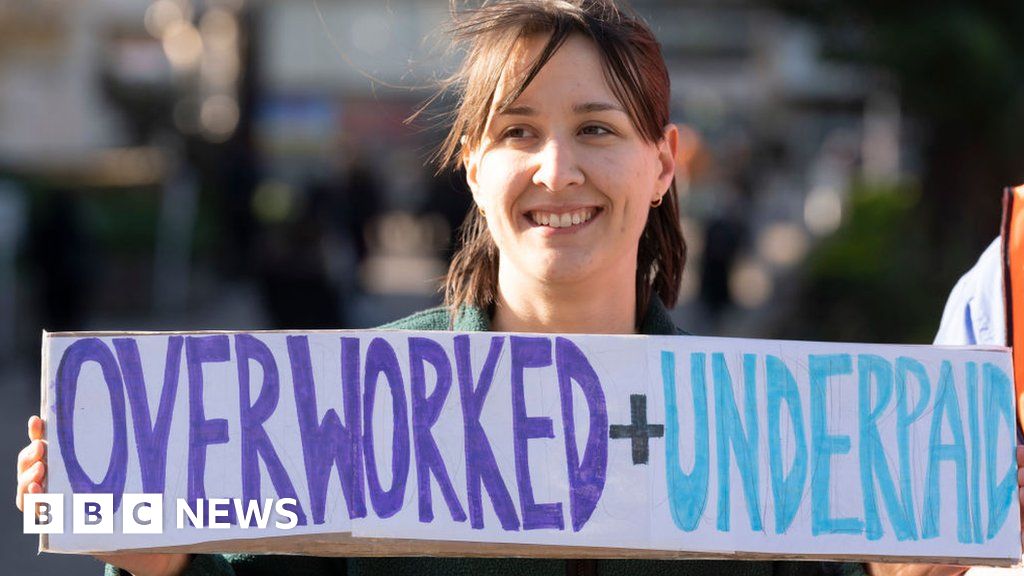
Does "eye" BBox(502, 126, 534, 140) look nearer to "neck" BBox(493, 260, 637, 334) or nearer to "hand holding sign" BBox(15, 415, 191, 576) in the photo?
"neck" BBox(493, 260, 637, 334)

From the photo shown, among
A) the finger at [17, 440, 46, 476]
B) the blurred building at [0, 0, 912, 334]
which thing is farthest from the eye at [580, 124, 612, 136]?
the finger at [17, 440, 46, 476]

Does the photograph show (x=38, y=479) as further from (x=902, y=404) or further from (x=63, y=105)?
(x=63, y=105)

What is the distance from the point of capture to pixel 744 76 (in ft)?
141

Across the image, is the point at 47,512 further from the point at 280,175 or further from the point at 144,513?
the point at 280,175

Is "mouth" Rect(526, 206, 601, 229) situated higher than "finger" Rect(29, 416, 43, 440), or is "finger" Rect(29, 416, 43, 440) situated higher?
"mouth" Rect(526, 206, 601, 229)

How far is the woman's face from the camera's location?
8.33ft

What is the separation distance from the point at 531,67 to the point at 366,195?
13283 mm

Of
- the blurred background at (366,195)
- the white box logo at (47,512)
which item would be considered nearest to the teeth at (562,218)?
the blurred background at (366,195)

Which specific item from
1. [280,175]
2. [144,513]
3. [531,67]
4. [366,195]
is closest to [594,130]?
[531,67]

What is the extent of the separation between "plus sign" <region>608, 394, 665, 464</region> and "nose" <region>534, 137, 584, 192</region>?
0.40m

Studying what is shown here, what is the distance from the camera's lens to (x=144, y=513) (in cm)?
249

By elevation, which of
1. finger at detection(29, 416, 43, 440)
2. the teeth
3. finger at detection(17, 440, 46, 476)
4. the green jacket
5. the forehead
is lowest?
the green jacket

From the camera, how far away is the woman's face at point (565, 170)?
254 centimetres

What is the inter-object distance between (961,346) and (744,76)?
4149 centimetres
